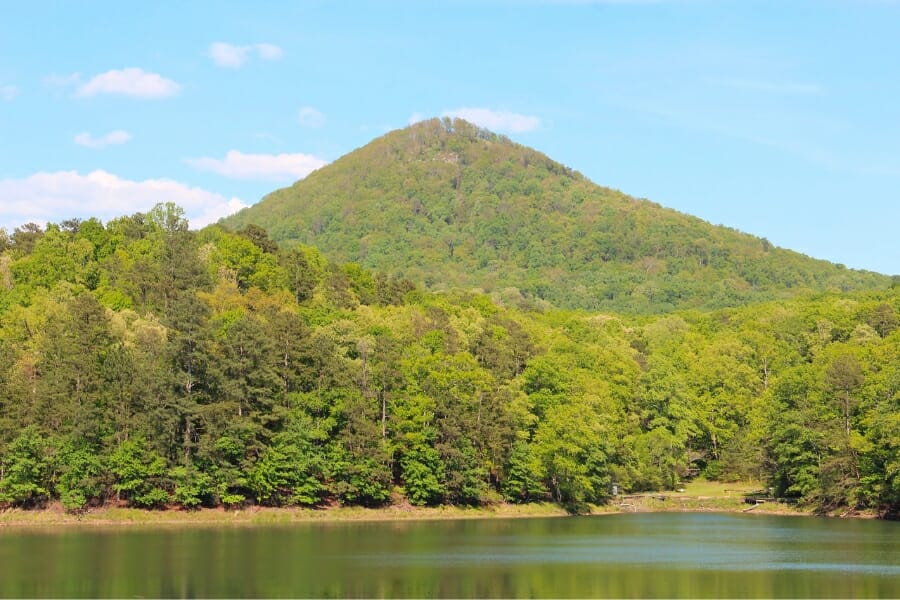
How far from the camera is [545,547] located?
6294cm

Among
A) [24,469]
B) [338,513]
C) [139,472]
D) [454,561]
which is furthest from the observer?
[338,513]

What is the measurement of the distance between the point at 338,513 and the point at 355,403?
8.72 meters

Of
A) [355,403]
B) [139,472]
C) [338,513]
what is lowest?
[338,513]

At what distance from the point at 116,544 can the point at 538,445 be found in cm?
4219

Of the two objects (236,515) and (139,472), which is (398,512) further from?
(139,472)

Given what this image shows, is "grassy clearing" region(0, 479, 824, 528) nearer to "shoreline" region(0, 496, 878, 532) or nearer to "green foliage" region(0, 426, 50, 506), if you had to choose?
"shoreline" region(0, 496, 878, 532)

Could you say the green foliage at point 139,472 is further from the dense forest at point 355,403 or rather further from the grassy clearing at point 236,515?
the grassy clearing at point 236,515

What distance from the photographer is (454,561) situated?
5462cm

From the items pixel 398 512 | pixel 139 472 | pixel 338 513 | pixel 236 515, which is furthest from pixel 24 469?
pixel 398 512

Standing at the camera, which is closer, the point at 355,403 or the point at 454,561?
the point at 454,561

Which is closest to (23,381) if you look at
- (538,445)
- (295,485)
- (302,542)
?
(295,485)

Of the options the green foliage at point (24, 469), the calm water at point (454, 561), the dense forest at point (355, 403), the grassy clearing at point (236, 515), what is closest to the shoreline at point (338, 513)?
the grassy clearing at point (236, 515)

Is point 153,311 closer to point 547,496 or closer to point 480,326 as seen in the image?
point 480,326

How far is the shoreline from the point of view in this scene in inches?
3017
